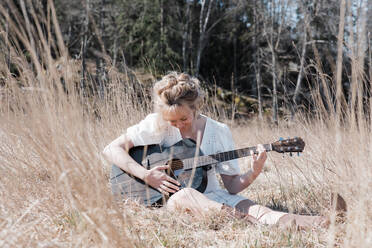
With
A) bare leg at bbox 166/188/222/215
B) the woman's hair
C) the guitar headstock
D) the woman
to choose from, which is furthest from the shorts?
the woman's hair

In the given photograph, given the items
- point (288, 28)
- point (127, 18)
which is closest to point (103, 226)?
point (288, 28)

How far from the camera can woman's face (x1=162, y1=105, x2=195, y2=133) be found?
201 cm

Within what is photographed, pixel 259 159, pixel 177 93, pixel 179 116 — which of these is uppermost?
pixel 177 93

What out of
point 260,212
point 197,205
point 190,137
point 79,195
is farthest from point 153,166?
point 79,195

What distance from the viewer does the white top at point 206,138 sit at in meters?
2.11

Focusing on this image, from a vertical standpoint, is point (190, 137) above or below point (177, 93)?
below

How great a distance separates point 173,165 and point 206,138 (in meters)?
0.27

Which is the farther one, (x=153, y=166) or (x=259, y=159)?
(x=153, y=166)

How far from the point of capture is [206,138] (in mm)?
2148

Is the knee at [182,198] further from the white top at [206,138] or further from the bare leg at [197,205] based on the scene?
the white top at [206,138]

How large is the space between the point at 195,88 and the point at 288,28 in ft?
36.1

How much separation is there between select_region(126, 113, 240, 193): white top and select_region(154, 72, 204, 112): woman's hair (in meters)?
0.13

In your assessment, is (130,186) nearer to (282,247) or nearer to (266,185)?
(282,247)

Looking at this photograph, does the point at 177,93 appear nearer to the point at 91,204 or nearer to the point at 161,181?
the point at 161,181
